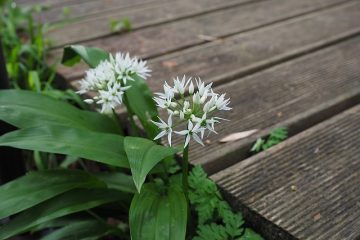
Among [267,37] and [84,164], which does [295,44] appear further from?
[84,164]

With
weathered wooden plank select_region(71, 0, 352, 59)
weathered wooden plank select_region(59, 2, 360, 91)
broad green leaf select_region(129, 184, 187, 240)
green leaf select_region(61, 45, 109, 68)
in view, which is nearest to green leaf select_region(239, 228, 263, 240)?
broad green leaf select_region(129, 184, 187, 240)

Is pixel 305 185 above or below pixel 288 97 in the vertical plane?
below

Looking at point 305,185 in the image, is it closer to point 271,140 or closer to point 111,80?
point 271,140

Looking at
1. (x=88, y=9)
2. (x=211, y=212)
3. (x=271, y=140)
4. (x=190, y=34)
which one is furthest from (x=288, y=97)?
(x=88, y=9)

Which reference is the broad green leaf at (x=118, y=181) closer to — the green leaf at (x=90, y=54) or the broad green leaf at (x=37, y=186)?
the broad green leaf at (x=37, y=186)

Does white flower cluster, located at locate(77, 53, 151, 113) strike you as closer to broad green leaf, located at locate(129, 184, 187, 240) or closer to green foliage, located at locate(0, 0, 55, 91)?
broad green leaf, located at locate(129, 184, 187, 240)

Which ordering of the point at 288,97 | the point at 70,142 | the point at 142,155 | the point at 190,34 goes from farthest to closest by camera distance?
the point at 190,34, the point at 288,97, the point at 70,142, the point at 142,155

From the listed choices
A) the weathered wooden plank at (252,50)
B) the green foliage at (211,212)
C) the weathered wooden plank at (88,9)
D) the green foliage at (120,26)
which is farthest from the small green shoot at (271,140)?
the weathered wooden plank at (88,9)
